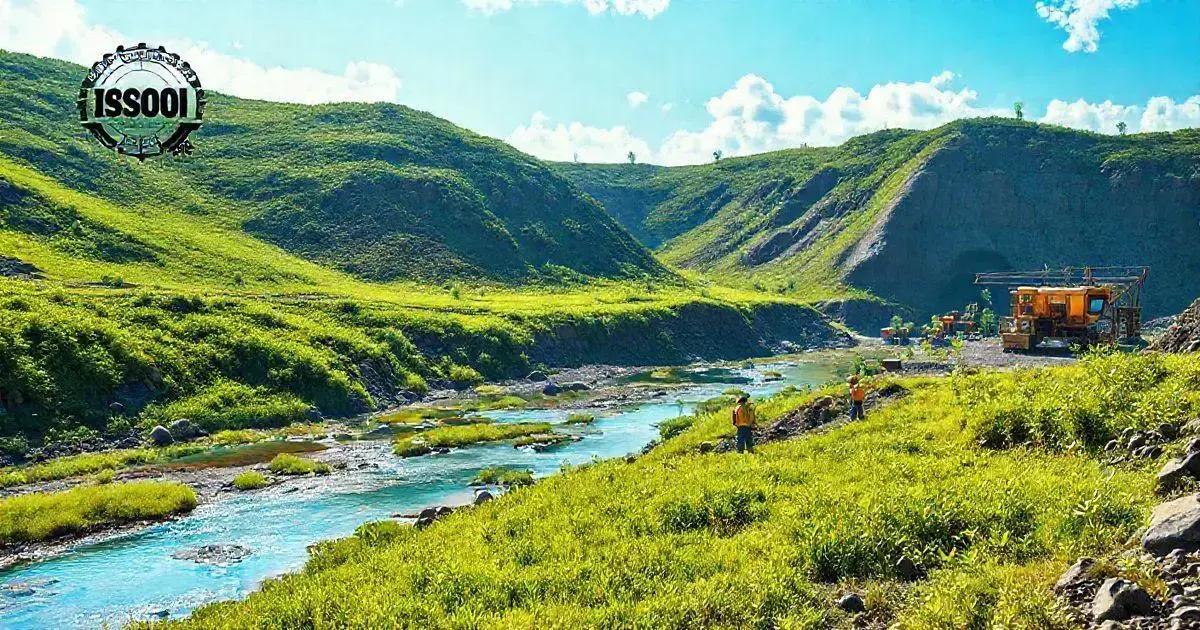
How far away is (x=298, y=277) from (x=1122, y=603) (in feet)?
311

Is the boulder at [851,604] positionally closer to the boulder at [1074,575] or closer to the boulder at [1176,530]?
the boulder at [1074,575]

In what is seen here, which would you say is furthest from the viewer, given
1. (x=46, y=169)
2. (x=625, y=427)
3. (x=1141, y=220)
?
(x=1141, y=220)

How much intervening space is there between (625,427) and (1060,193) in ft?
444

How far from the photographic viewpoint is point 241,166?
132m

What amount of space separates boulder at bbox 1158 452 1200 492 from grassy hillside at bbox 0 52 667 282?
100910 mm

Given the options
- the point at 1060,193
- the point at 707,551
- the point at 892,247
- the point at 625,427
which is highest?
the point at 1060,193

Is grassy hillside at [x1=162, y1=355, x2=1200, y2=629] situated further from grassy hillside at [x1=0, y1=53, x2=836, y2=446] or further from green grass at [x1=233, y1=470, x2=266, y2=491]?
grassy hillside at [x1=0, y1=53, x2=836, y2=446]

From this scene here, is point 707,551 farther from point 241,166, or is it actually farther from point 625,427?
point 241,166

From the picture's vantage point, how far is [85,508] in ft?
94.6

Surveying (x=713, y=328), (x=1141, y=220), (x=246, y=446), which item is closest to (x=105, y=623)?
(x=246, y=446)

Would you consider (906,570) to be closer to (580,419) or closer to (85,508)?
(85,508)

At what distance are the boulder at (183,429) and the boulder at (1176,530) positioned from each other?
45864 mm

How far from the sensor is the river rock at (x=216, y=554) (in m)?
24.7

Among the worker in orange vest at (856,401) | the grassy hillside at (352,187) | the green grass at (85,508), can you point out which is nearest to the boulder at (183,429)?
the green grass at (85,508)
